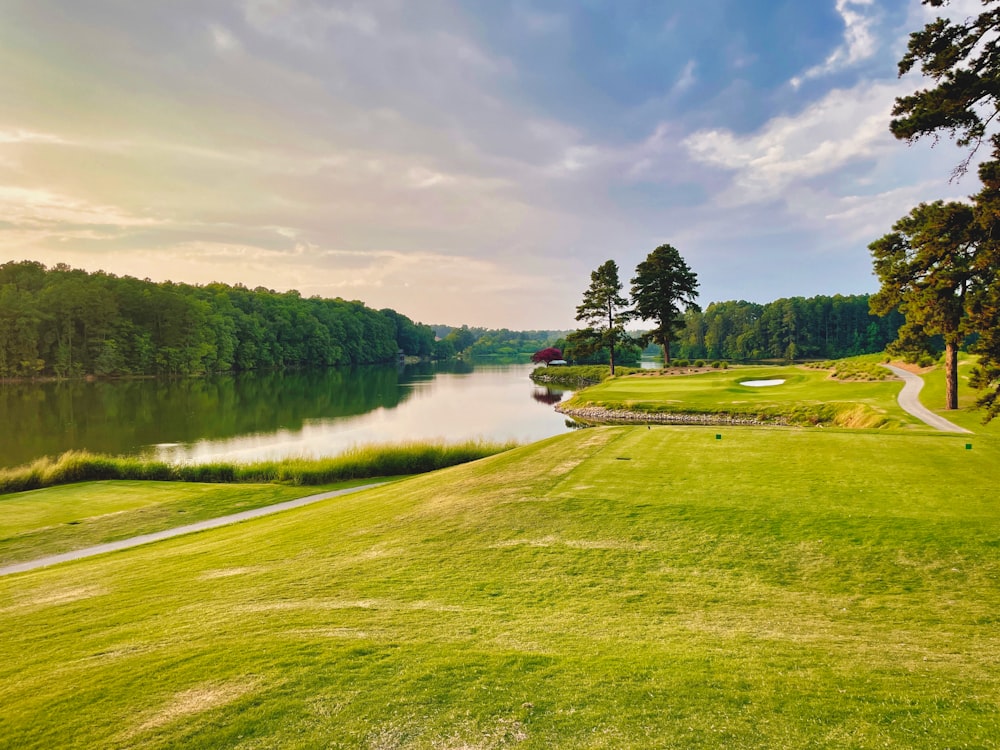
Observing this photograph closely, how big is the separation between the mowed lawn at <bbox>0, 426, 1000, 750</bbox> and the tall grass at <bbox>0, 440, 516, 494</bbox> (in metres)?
10.2

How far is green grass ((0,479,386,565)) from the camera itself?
14.7 m

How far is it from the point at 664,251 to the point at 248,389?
5680cm

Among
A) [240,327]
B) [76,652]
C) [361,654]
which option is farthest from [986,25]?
[240,327]

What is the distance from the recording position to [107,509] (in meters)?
17.7

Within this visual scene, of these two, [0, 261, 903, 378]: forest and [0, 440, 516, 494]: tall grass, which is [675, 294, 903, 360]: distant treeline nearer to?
[0, 261, 903, 378]: forest

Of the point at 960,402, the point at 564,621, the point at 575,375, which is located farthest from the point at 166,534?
the point at 575,375

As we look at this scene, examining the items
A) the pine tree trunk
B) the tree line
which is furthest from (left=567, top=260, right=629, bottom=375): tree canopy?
the pine tree trunk

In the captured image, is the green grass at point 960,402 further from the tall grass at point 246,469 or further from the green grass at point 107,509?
the green grass at point 107,509

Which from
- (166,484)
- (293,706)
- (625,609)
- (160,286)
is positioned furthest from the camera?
(160,286)

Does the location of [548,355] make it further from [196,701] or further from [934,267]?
[196,701]

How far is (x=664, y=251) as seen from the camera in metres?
66.2

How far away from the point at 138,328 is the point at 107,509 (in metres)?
91.1

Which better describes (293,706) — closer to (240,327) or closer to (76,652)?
(76,652)

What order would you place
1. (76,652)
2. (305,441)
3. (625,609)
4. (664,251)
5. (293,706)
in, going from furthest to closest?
(664,251) → (305,441) → (625,609) → (76,652) → (293,706)
